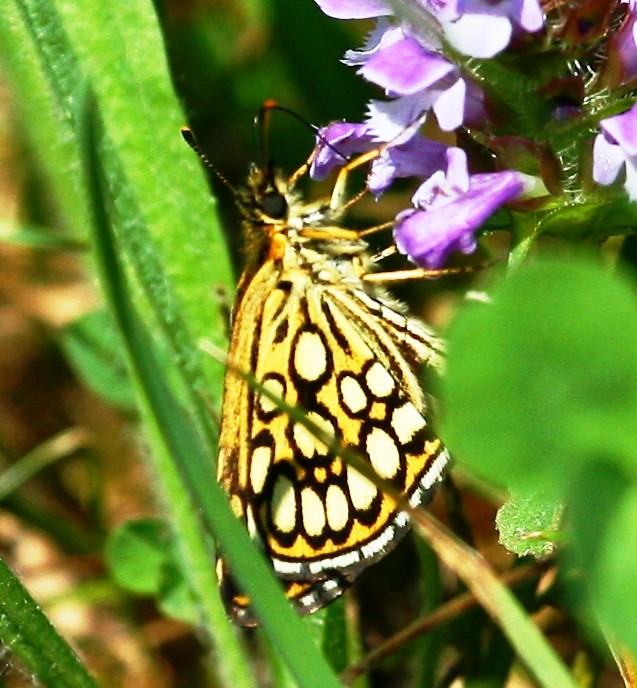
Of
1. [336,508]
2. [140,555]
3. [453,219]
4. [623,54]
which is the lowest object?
[140,555]

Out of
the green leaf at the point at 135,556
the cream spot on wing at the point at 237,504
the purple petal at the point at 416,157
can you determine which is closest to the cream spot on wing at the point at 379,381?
the cream spot on wing at the point at 237,504

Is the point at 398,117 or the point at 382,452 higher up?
the point at 398,117

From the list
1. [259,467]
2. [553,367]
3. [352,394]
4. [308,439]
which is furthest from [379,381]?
[553,367]

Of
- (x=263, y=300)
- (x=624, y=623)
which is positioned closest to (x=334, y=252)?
(x=263, y=300)

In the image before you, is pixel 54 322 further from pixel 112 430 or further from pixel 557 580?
pixel 557 580

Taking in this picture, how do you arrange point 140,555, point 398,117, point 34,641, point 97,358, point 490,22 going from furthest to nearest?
point 97,358 → point 140,555 → point 34,641 → point 398,117 → point 490,22

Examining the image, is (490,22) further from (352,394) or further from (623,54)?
(352,394)

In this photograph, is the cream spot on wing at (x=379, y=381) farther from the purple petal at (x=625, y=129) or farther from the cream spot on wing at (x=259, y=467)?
the purple petal at (x=625, y=129)
